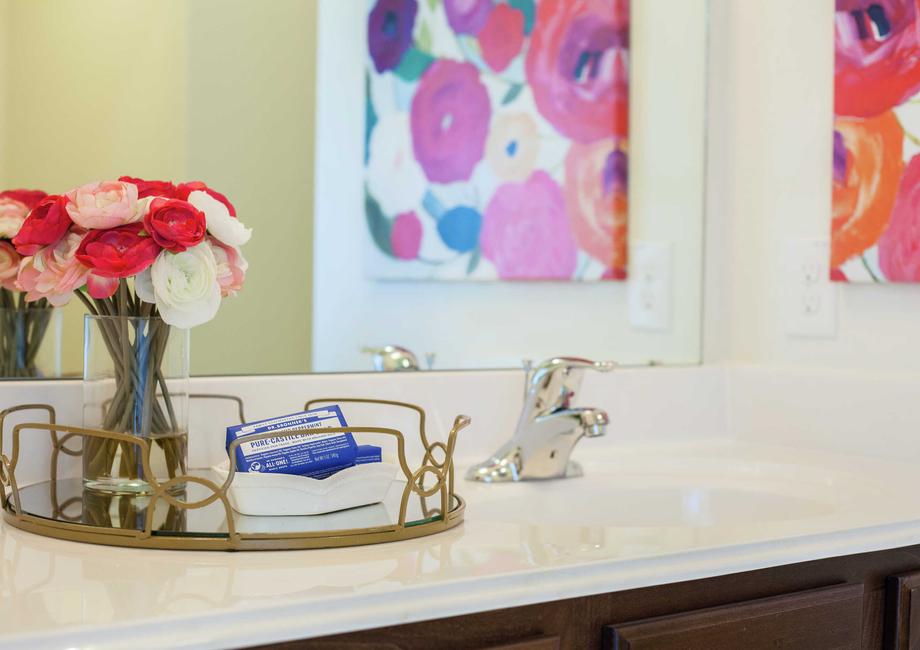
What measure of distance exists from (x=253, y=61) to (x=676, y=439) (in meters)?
0.80

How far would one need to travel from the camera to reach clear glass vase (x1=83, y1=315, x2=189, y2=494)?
1.00 metres

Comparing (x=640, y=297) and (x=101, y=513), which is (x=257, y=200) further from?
(x=640, y=297)

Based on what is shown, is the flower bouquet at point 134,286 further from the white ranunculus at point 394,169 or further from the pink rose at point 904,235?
the pink rose at point 904,235

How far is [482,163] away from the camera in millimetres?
1504

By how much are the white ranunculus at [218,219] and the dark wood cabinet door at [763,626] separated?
47 cm

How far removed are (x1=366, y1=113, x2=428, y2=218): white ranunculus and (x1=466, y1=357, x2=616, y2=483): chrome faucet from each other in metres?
0.28

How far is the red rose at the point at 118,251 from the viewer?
935 mm

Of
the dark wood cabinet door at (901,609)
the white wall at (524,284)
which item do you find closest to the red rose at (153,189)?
the white wall at (524,284)

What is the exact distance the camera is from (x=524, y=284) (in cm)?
154

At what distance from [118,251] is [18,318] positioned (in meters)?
0.26

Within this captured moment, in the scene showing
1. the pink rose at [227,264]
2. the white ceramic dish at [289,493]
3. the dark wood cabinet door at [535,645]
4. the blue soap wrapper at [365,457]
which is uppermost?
the pink rose at [227,264]

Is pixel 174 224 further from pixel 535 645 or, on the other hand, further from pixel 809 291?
pixel 809 291

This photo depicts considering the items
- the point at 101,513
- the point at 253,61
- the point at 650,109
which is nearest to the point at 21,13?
the point at 253,61

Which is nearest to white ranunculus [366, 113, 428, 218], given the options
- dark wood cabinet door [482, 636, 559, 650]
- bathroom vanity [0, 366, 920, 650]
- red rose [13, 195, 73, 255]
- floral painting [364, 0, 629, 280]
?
floral painting [364, 0, 629, 280]
